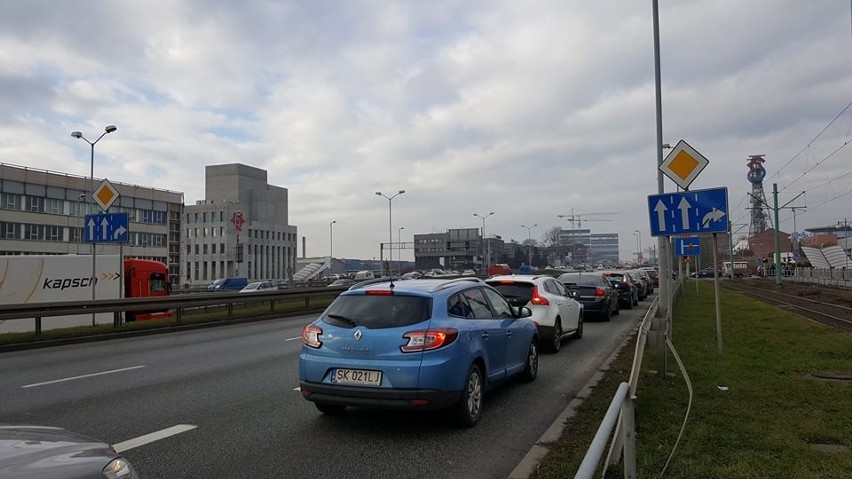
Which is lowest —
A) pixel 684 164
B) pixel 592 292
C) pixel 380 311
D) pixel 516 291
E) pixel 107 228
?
pixel 592 292

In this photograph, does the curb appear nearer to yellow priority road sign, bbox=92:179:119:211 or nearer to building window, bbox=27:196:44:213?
yellow priority road sign, bbox=92:179:119:211

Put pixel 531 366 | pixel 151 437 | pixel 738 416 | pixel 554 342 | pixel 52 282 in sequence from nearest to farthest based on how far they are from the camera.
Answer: pixel 151 437, pixel 738 416, pixel 531 366, pixel 554 342, pixel 52 282

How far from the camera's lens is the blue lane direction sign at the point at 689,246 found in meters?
24.1

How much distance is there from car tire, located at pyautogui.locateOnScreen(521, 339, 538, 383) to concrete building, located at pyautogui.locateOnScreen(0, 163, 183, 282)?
60.8 m

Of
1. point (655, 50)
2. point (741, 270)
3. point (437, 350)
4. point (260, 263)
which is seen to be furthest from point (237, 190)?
point (437, 350)

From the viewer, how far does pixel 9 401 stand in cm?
754

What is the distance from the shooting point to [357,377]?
5.87 meters

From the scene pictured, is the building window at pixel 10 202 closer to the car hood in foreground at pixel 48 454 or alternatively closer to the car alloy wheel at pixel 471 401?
the car alloy wheel at pixel 471 401

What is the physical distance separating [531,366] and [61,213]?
273 ft

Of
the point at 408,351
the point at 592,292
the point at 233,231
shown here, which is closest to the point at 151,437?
the point at 408,351

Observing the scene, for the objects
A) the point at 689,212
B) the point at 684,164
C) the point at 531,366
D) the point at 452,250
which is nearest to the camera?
the point at 531,366

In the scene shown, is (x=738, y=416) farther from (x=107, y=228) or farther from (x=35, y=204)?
(x=35, y=204)

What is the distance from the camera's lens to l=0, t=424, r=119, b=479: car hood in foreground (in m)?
2.42

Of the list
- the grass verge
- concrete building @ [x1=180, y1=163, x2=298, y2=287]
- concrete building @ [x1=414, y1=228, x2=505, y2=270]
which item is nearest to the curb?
the grass verge
